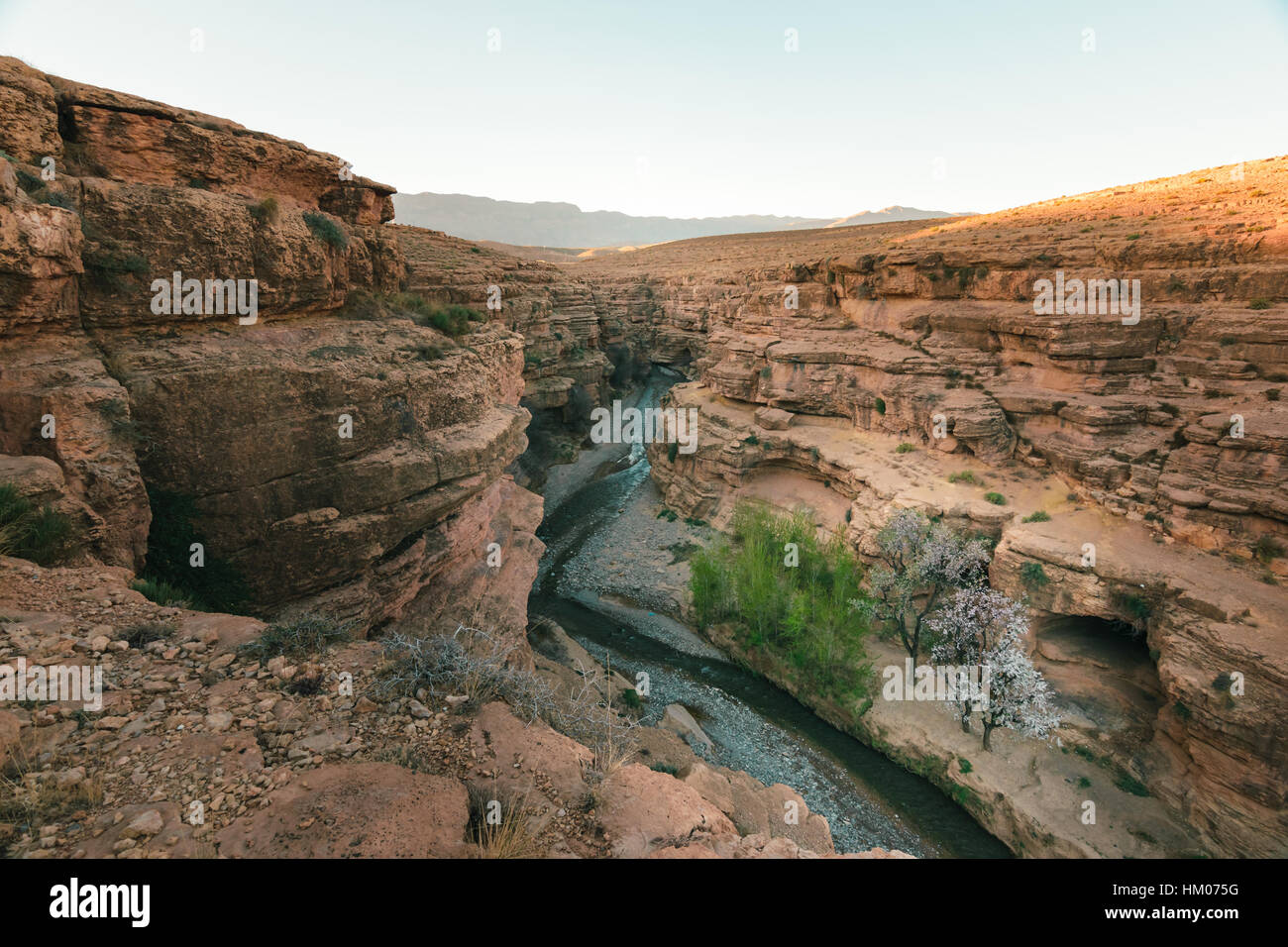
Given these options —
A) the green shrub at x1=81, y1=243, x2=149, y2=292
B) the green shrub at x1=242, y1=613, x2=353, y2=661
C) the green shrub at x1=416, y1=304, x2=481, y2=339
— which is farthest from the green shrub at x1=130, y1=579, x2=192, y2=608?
the green shrub at x1=416, y1=304, x2=481, y2=339

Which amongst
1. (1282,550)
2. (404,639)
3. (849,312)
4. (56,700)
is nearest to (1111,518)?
(1282,550)

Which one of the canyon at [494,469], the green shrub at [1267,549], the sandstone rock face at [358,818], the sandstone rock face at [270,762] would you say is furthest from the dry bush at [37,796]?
the green shrub at [1267,549]

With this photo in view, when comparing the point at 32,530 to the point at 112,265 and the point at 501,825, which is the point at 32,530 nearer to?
the point at 112,265

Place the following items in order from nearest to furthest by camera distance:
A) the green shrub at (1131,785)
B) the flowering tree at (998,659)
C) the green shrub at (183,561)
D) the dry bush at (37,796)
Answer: the dry bush at (37,796), the green shrub at (183,561), the green shrub at (1131,785), the flowering tree at (998,659)

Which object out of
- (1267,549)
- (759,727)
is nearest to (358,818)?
(759,727)

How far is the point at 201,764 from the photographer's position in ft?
13.7

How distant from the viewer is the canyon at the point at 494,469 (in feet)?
16.4

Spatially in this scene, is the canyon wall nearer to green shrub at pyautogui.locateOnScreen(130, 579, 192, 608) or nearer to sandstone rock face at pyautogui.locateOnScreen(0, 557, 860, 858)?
sandstone rock face at pyautogui.locateOnScreen(0, 557, 860, 858)

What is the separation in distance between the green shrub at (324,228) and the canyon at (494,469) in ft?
0.39

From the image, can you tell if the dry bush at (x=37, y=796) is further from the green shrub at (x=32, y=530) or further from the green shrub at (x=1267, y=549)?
the green shrub at (x=1267, y=549)

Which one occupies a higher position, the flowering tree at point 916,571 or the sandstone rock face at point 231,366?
the sandstone rock face at point 231,366

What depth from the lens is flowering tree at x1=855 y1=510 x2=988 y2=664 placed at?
51.4ft

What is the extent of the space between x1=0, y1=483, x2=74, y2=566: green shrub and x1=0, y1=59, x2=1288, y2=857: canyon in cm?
21

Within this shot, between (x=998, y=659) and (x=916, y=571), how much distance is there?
3.02 metres
